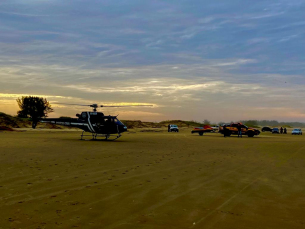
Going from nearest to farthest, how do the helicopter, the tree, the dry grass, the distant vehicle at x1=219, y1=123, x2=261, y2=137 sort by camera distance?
the dry grass < the helicopter < the distant vehicle at x1=219, y1=123, x2=261, y2=137 < the tree

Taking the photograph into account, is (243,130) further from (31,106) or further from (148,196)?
(31,106)

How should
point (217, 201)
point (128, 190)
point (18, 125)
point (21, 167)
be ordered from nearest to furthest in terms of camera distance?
point (217, 201) < point (128, 190) < point (21, 167) < point (18, 125)

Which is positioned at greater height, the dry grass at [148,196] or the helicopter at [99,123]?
the helicopter at [99,123]

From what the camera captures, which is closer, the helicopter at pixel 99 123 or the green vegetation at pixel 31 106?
the helicopter at pixel 99 123

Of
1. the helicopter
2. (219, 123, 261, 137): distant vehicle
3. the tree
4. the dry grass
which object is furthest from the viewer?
the tree

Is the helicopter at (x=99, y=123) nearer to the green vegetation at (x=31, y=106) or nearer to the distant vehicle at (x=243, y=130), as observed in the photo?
the distant vehicle at (x=243, y=130)

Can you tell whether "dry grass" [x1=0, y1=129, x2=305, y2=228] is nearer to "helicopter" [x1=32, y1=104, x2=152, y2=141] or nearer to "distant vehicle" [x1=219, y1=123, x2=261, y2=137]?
"helicopter" [x1=32, y1=104, x2=152, y2=141]

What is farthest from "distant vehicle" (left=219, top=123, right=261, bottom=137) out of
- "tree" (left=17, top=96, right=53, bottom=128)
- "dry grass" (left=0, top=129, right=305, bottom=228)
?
"tree" (left=17, top=96, right=53, bottom=128)

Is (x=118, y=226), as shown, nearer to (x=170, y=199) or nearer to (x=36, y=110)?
(x=170, y=199)

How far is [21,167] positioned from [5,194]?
4.20 meters

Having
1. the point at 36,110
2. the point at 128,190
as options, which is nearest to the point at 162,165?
the point at 128,190

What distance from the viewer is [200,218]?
19.4 feet

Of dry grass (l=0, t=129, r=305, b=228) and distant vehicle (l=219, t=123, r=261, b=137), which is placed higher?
distant vehicle (l=219, t=123, r=261, b=137)

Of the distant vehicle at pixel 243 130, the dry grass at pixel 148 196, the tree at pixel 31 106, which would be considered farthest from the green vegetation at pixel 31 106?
the dry grass at pixel 148 196
